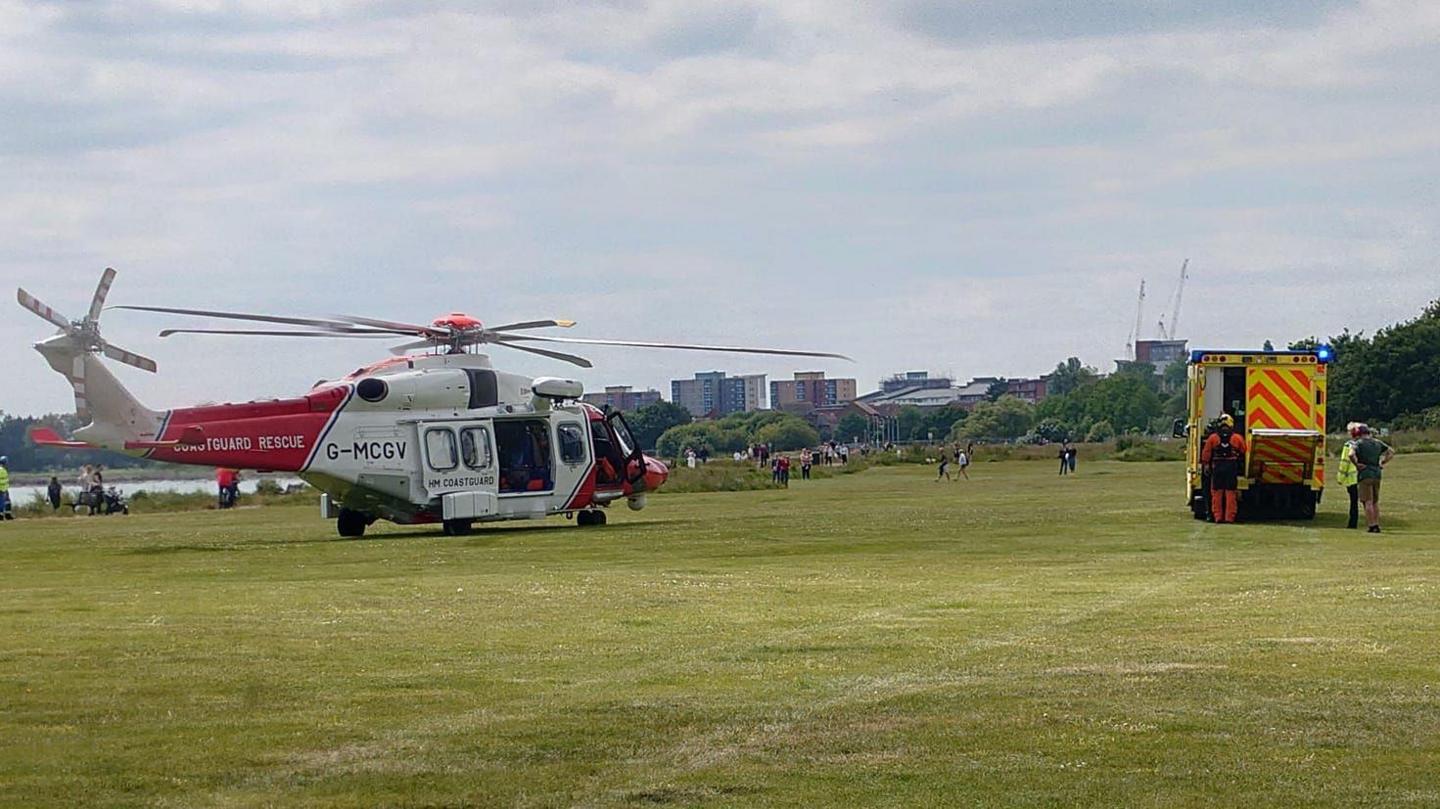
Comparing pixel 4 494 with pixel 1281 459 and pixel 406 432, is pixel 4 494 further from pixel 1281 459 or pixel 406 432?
pixel 1281 459

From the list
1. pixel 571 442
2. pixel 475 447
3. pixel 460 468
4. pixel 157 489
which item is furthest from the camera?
pixel 157 489

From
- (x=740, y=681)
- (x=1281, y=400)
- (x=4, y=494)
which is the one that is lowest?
(x=740, y=681)

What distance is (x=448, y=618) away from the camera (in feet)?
49.1

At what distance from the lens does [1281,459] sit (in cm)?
2903

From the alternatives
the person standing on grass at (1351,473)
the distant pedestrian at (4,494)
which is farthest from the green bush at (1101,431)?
the person standing on grass at (1351,473)

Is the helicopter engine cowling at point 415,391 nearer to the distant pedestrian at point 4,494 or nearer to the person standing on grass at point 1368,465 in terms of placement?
the person standing on grass at point 1368,465

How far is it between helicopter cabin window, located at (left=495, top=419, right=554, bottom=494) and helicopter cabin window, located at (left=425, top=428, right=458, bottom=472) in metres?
0.89

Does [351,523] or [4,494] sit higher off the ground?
[4,494]

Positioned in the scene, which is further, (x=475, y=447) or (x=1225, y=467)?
(x=475, y=447)

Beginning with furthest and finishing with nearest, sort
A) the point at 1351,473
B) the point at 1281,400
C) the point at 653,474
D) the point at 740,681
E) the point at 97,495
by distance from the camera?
the point at 97,495, the point at 653,474, the point at 1281,400, the point at 1351,473, the point at 740,681

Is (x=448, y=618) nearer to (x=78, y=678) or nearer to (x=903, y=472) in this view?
(x=78, y=678)

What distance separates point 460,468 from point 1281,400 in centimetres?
1330

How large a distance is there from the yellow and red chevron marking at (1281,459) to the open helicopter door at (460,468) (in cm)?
1235

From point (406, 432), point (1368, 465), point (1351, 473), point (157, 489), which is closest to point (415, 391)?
point (406, 432)
